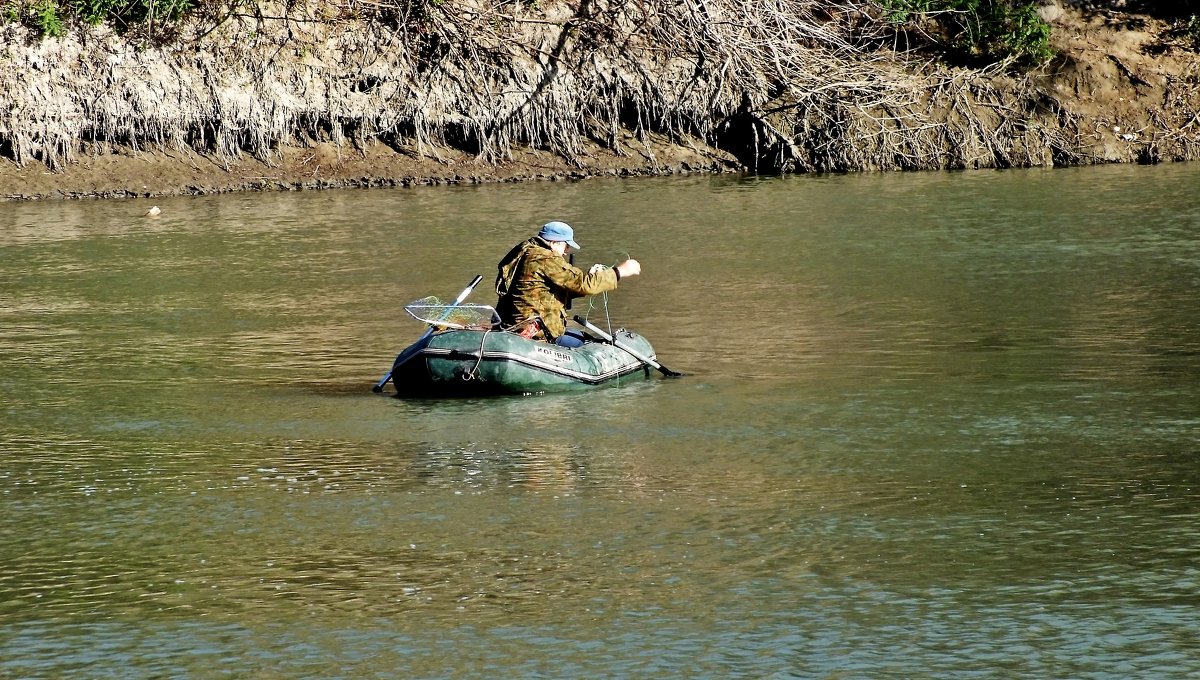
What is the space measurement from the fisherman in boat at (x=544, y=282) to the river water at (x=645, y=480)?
0.60 meters

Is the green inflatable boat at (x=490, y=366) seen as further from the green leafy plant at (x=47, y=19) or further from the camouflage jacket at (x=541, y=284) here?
the green leafy plant at (x=47, y=19)

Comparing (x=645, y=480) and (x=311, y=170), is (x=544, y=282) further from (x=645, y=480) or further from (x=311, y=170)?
(x=311, y=170)

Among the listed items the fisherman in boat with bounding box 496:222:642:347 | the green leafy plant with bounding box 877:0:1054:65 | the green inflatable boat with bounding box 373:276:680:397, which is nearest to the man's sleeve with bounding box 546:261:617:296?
the fisherman in boat with bounding box 496:222:642:347

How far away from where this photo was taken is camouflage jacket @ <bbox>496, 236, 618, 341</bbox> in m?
11.4

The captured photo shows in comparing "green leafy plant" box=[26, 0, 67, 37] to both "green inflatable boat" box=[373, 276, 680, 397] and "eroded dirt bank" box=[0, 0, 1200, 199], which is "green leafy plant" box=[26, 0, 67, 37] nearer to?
"eroded dirt bank" box=[0, 0, 1200, 199]

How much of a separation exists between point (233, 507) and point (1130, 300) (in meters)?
8.81

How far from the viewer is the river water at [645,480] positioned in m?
6.57

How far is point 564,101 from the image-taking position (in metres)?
26.4

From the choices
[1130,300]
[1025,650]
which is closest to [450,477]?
[1025,650]

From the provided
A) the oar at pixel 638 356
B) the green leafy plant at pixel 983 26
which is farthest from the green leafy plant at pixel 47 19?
the oar at pixel 638 356

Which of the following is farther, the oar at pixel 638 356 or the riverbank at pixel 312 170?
the riverbank at pixel 312 170

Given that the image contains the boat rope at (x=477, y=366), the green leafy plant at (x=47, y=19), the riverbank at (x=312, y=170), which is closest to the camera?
the boat rope at (x=477, y=366)

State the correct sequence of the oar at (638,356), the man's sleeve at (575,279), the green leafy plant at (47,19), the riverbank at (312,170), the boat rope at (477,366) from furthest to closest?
the green leafy plant at (47,19) < the riverbank at (312,170) < the oar at (638,356) < the man's sleeve at (575,279) < the boat rope at (477,366)

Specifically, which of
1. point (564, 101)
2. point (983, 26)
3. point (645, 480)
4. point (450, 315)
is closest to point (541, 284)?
point (450, 315)
